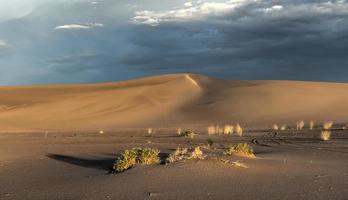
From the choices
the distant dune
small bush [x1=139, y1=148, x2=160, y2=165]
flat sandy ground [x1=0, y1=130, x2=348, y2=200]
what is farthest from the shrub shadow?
the distant dune

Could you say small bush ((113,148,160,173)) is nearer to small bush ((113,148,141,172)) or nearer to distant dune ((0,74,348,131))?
small bush ((113,148,141,172))

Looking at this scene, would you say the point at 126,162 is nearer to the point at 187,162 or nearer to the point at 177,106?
the point at 187,162

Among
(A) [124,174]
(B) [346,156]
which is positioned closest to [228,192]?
(A) [124,174]

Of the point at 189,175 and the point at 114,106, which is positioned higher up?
the point at 114,106

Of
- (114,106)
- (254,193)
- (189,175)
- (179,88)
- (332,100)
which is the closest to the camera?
(254,193)

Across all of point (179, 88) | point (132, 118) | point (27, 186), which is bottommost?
point (27, 186)

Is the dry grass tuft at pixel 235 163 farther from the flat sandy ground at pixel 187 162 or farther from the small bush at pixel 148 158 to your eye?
the small bush at pixel 148 158

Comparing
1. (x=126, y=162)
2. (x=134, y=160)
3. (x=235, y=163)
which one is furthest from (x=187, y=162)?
(x=126, y=162)

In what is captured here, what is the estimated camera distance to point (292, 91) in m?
61.3

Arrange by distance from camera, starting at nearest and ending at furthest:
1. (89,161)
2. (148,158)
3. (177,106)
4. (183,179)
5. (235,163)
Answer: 1. (183,179)
2. (235,163)
3. (148,158)
4. (89,161)
5. (177,106)

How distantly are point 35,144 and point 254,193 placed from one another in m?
17.6

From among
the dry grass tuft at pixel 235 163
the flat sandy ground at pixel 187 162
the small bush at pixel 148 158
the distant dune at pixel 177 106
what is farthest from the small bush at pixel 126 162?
the distant dune at pixel 177 106

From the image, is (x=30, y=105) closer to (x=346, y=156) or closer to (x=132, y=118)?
(x=132, y=118)

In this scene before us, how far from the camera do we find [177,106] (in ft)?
194
